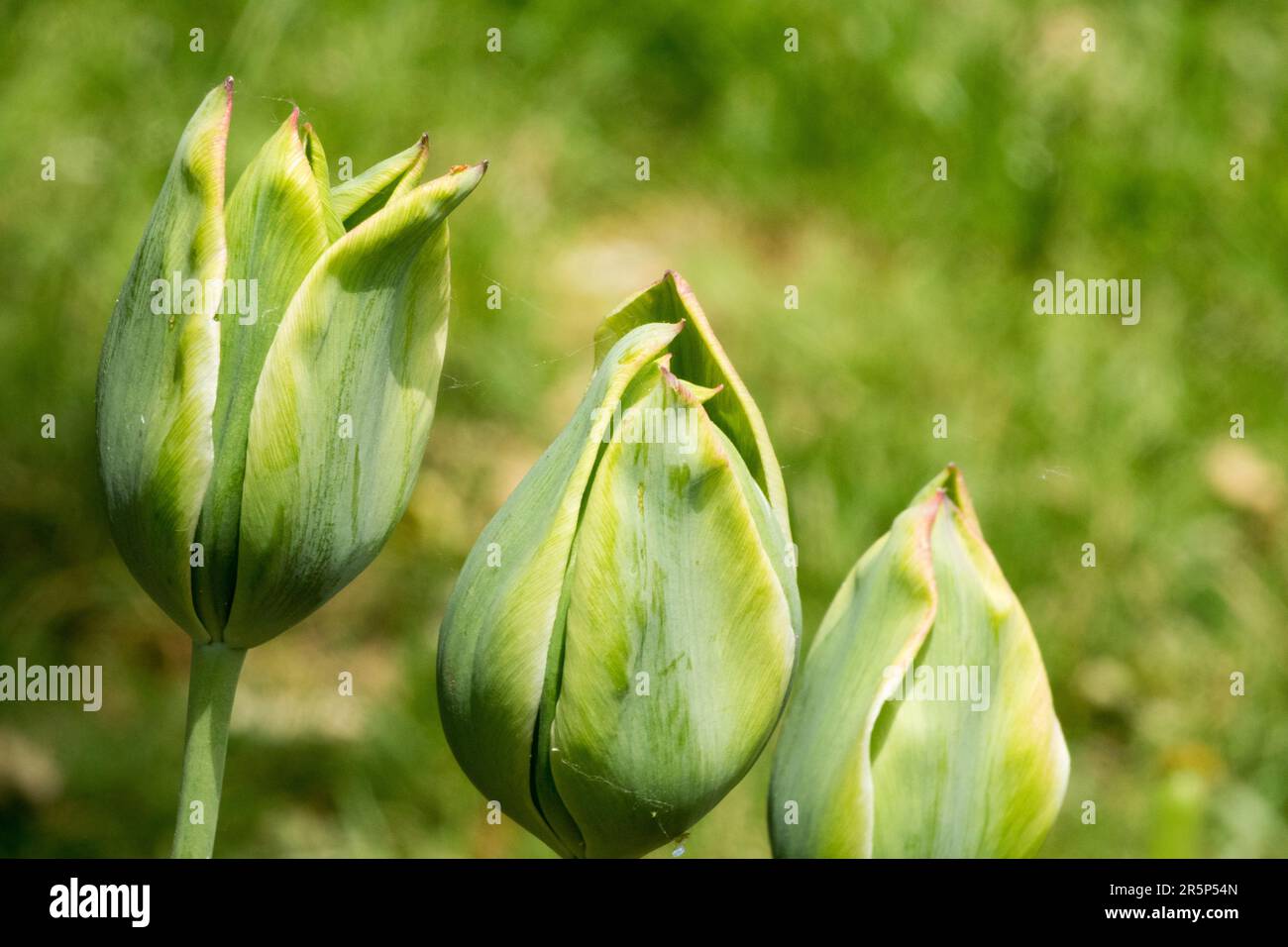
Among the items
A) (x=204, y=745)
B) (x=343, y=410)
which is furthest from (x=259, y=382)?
(x=204, y=745)

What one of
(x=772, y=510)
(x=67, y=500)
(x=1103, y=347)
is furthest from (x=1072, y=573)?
(x=772, y=510)

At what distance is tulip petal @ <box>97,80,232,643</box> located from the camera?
54 centimetres

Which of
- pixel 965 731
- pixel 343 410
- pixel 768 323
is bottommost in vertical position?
pixel 965 731

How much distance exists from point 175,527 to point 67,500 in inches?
64.4

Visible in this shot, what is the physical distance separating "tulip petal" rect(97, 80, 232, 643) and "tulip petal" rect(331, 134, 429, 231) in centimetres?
5

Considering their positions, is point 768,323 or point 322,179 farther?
point 768,323

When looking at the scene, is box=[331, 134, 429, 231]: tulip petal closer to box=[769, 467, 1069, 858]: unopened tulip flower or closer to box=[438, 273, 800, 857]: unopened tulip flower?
box=[438, 273, 800, 857]: unopened tulip flower

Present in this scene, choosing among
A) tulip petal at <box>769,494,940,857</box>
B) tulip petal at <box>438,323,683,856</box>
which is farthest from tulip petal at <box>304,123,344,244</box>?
tulip petal at <box>769,494,940,857</box>

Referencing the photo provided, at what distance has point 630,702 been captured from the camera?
53 cm

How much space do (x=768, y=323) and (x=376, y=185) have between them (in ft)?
6.23

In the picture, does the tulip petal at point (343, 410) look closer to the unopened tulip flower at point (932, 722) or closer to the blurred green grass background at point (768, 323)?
the unopened tulip flower at point (932, 722)

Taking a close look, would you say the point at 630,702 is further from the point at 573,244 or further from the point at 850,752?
the point at 573,244

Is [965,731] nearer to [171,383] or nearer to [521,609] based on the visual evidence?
[521,609]

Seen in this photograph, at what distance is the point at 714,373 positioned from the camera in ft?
1.86
